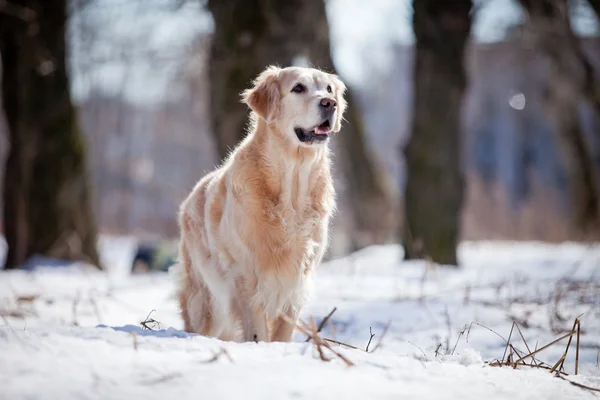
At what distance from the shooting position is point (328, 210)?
3.78m

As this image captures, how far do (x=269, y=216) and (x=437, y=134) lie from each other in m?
5.61

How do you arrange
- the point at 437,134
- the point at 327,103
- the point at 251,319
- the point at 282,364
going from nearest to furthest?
the point at 282,364
the point at 251,319
the point at 327,103
the point at 437,134

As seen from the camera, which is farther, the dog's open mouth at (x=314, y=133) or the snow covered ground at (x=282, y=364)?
the dog's open mouth at (x=314, y=133)

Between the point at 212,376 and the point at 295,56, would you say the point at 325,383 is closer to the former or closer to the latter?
the point at 212,376

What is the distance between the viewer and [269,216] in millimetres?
3545

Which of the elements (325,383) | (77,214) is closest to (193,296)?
(325,383)

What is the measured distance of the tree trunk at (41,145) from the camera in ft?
31.1

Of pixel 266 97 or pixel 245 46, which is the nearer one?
pixel 266 97

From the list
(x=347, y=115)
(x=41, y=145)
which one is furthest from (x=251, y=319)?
(x=347, y=115)

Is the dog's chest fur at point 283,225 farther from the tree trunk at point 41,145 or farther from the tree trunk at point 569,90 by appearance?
the tree trunk at point 569,90

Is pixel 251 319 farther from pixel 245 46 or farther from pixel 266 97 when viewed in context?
pixel 245 46

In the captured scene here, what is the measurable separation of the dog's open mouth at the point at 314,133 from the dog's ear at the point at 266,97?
21cm

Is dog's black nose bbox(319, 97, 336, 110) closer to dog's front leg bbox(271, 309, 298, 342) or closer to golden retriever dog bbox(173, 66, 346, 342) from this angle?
golden retriever dog bbox(173, 66, 346, 342)

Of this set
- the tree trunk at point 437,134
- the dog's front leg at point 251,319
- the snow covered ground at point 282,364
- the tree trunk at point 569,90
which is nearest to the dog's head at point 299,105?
the dog's front leg at point 251,319
